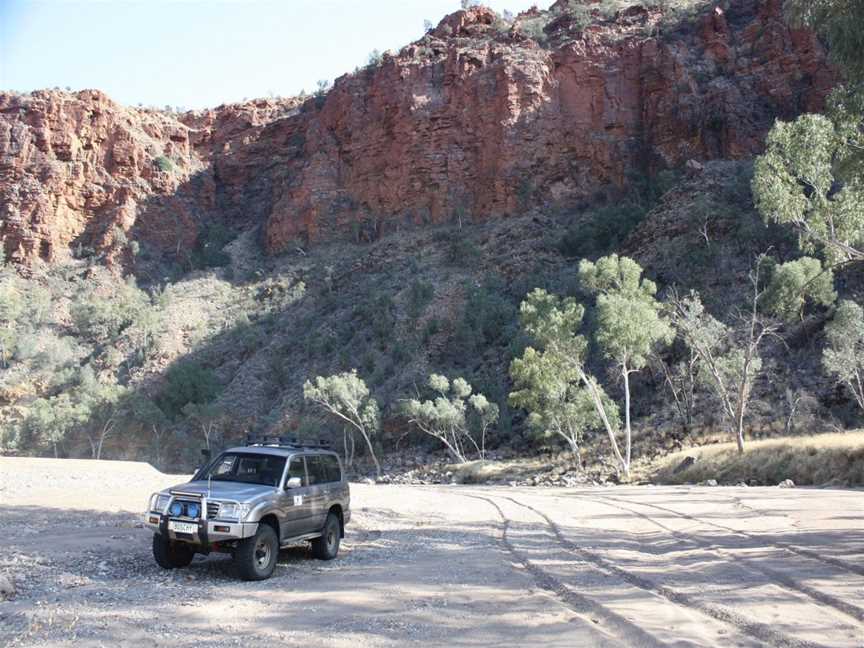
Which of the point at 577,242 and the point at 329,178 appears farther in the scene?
the point at 329,178

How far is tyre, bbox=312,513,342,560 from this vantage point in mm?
9531

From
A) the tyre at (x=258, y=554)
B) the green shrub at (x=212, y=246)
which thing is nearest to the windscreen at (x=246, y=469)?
the tyre at (x=258, y=554)

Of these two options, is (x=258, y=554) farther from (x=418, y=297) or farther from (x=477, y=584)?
(x=418, y=297)

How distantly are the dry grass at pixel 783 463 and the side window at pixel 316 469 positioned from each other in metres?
16.4

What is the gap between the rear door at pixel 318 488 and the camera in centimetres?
928

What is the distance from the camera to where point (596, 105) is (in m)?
66.1

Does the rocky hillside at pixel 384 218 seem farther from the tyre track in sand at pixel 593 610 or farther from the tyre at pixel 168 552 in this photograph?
the tyre at pixel 168 552

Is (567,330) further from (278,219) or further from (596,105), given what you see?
(278,219)

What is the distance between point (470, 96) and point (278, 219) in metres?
24.5

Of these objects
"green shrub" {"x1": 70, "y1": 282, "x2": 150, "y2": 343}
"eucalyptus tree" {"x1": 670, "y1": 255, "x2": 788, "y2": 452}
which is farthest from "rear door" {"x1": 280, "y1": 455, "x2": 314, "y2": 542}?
"green shrub" {"x1": 70, "y1": 282, "x2": 150, "y2": 343}

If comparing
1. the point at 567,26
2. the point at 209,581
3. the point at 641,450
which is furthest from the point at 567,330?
the point at 567,26

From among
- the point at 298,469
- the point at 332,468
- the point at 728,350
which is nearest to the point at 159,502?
the point at 298,469

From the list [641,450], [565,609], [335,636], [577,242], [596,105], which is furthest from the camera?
[596,105]

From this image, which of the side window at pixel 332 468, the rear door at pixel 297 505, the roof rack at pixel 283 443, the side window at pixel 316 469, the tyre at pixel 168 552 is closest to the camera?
the tyre at pixel 168 552
